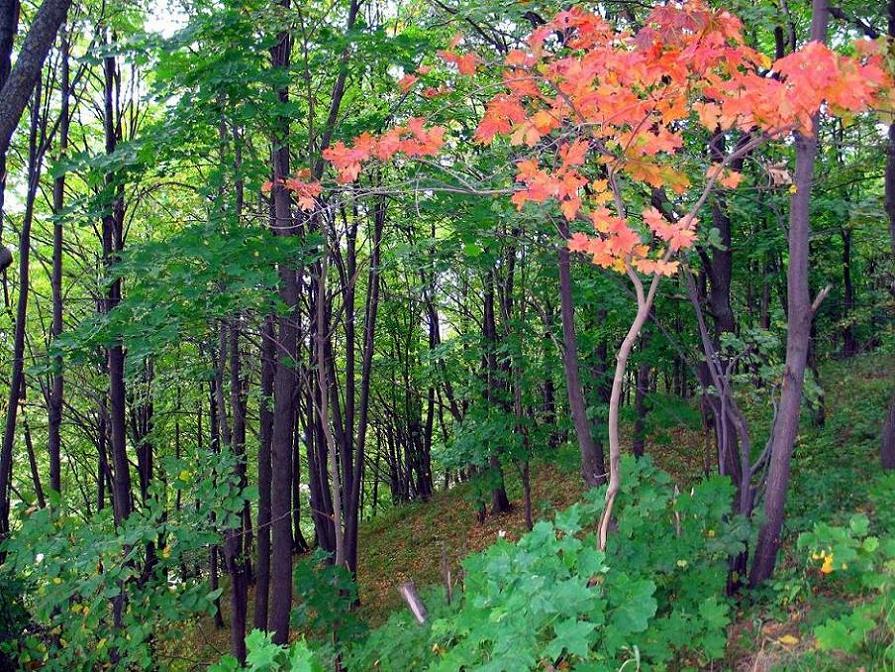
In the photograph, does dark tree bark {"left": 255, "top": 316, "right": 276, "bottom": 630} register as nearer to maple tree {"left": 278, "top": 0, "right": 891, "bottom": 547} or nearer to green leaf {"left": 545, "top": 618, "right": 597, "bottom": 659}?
maple tree {"left": 278, "top": 0, "right": 891, "bottom": 547}

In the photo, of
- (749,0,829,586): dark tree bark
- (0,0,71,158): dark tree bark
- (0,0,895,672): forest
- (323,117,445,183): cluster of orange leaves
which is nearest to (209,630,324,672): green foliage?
(0,0,895,672): forest

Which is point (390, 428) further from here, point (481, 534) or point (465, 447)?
point (465, 447)

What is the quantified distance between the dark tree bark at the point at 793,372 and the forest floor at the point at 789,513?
296mm

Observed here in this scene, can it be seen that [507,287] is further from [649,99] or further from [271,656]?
[271,656]

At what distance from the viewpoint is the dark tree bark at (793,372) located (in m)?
4.52

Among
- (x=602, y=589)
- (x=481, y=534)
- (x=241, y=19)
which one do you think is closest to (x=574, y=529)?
(x=602, y=589)

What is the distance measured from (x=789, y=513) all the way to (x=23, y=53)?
23.9 ft

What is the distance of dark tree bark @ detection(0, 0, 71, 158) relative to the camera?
4336 millimetres

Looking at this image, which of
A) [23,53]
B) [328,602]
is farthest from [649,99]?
[328,602]

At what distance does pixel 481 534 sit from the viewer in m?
13.6

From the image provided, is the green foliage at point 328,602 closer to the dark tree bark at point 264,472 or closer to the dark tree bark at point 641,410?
the dark tree bark at point 264,472

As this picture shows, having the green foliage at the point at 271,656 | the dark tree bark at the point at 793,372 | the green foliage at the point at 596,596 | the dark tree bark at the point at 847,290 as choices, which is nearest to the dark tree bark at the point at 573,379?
the green foliage at the point at 596,596

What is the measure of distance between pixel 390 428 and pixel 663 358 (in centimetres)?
1235

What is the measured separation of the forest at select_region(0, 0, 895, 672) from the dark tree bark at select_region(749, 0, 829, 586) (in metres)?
0.02
